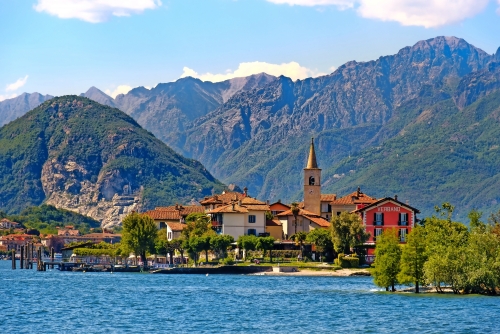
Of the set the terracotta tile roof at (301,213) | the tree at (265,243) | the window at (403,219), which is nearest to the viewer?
the tree at (265,243)

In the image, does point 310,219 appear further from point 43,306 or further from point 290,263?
point 43,306

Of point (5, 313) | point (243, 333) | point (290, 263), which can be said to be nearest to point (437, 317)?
point (243, 333)

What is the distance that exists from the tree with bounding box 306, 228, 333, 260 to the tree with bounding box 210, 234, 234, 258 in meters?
11.4

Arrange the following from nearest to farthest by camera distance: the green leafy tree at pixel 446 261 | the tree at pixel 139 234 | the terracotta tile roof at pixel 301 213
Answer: the green leafy tree at pixel 446 261
the tree at pixel 139 234
the terracotta tile roof at pixel 301 213

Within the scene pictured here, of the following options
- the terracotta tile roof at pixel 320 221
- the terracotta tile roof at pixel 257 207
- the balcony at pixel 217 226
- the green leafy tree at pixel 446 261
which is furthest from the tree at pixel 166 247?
the green leafy tree at pixel 446 261

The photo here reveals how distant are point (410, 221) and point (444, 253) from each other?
60592mm

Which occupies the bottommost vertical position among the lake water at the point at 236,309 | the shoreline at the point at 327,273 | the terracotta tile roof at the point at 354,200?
the lake water at the point at 236,309

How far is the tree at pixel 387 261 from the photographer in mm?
95125

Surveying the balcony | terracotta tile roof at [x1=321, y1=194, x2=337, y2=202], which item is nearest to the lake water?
the balcony

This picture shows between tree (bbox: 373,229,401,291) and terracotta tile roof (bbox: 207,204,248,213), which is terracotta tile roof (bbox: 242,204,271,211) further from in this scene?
tree (bbox: 373,229,401,291)

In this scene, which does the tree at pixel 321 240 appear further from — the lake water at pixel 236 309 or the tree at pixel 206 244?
the lake water at pixel 236 309

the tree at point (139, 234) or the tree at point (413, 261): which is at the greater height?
the tree at point (139, 234)

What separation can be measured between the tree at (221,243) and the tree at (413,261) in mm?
57824

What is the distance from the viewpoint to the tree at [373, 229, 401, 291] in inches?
3745
